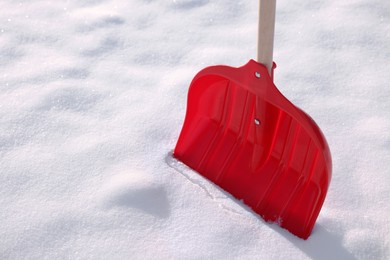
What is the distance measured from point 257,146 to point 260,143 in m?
0.01

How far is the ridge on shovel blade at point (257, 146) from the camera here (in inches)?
53.7

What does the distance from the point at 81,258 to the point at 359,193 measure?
2.40 feet

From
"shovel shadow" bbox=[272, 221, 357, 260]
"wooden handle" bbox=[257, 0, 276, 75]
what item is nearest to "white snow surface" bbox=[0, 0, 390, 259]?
"shovel shadow" bbox=[272, 221, 357, 260]

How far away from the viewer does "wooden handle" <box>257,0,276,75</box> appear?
1297mm

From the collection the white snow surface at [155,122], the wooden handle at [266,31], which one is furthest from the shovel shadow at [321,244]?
the wooden handle at [266,31]

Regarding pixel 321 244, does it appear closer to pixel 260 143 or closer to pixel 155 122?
pixel 260 143

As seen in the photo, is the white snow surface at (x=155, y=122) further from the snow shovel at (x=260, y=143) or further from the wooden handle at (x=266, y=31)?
the wooden handle at (x=266, y=31)

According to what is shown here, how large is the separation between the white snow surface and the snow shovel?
0.05m

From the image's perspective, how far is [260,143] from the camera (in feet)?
4.89

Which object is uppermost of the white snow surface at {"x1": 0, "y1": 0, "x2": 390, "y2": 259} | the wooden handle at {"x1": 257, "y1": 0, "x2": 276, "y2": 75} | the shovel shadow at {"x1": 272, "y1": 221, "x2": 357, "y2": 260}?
the wooden handle at {"x1": 257, "y1": 0, "x2": 276, "y2": 75}

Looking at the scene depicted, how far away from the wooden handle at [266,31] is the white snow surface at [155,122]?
14.7 inches

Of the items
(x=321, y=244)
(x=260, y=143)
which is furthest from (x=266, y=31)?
(x=321, y=244)

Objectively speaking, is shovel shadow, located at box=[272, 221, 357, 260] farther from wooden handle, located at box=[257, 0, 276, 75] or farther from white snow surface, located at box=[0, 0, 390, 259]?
wooden handle, located at box=[257, 0, 276, 75]

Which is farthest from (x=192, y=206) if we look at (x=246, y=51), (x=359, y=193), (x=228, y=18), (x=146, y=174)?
(x=228, y=18)
